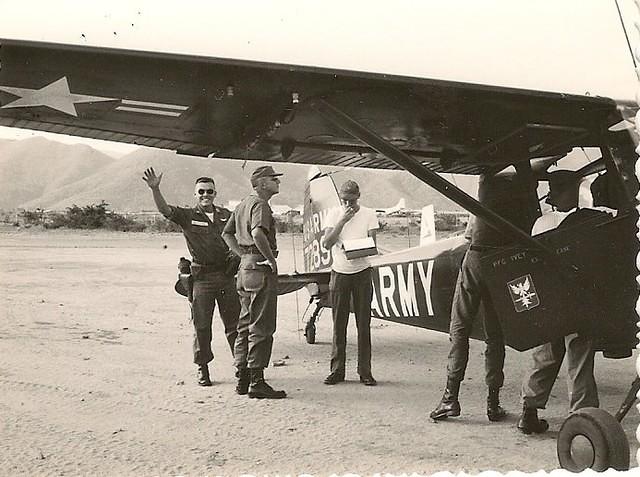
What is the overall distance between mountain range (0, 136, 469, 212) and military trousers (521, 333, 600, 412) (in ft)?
3.35

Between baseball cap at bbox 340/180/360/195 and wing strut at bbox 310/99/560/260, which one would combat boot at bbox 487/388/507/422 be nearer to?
wing strut at bbox 310/99/560/260

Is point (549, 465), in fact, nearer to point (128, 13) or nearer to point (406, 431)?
point (406, 431)

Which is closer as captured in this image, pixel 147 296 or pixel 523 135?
pixel 523 135

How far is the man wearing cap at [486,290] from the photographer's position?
13.8ft

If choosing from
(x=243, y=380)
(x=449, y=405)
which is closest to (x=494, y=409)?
(x=449, y=405)

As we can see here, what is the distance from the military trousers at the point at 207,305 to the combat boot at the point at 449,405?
6.11 feet

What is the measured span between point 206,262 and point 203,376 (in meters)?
0.89

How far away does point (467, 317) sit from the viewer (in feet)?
14.3

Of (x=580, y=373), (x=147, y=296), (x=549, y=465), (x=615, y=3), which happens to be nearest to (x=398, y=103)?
(x=615, y=3)

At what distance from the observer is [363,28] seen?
3.23 metres

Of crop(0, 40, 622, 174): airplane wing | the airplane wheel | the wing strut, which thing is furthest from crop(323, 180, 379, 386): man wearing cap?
the airplane wheel

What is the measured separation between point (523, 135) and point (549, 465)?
1.87 meters

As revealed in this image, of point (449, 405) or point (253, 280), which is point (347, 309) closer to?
point (253, 280)

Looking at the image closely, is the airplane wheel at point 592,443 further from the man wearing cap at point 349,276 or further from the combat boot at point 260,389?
the man wearing cap at point 349,276
